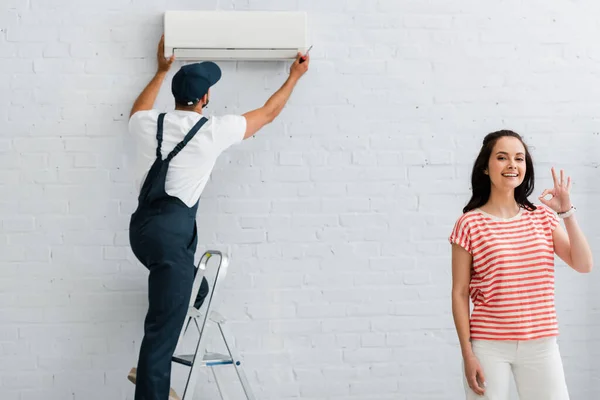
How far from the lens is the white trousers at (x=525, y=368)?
2318 mm

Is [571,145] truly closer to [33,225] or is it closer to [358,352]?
[358,352]

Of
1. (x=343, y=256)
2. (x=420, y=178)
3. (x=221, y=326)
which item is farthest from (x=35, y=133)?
(x=420, y=178)

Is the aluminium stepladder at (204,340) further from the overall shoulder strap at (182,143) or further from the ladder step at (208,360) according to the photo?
the overall shoulder strap at (182,143)

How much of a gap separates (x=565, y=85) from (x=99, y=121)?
2.22 metres

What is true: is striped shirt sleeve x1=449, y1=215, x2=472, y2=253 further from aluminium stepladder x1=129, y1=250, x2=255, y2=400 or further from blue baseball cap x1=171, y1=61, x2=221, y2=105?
blue baseball cap x1=171, y1=61, x2=221, y2=105

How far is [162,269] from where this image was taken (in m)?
2.96

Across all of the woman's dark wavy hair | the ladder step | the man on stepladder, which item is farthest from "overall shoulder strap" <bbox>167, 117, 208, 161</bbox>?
the woman's dark wavy hair

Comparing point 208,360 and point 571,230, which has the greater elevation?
point 571,230

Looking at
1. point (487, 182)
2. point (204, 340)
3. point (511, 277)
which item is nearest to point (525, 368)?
point (511, 277)

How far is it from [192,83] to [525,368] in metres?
1.66

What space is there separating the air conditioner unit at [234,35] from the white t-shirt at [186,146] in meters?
0.45

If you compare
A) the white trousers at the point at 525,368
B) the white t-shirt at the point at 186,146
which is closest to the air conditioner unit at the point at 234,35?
the white t-shirt at the point at 186,146

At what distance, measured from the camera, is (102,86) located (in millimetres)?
3455

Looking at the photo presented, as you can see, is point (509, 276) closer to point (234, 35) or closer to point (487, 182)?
point (487, 182)
